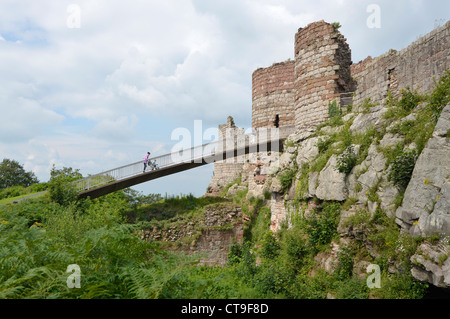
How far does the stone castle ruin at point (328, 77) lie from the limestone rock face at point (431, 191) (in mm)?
3033

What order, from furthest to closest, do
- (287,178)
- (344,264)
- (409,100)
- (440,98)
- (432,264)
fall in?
(287,178) < (409,100) < (344,264) < (440,98) < (432,264)

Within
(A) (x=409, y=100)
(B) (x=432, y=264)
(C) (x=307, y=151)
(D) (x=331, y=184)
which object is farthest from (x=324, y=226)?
(A) (x=409, y=100)

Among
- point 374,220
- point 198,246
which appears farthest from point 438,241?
point 198,246

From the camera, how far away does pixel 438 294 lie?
554 cm

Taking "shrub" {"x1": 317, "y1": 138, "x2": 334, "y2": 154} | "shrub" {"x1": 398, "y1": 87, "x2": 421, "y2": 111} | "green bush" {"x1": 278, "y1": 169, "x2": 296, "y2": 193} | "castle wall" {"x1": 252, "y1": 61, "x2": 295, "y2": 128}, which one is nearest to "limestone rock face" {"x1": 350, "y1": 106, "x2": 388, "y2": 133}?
"shrub" {"x1": 398, "y1": 87, "x2": 421, "y2": 111}

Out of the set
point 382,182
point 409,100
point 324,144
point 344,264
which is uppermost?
point 409,100

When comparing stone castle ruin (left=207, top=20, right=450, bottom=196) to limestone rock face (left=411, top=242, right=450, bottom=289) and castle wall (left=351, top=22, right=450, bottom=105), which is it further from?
limestone rock face (left=411, top=242, right=450, bottom=289)

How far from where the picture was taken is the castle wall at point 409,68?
320 inches

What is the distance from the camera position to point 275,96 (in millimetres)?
17656

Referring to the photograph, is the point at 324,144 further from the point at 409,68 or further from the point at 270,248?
the point at 270,248

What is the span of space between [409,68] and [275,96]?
8929 millimetres

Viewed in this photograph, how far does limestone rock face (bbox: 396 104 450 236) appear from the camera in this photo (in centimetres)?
547

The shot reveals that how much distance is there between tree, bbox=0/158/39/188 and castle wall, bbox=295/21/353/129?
3653 centimetres

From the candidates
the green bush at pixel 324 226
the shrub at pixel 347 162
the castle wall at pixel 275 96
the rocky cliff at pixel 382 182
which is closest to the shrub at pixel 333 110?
the rocky cliff at pixel 382 182
